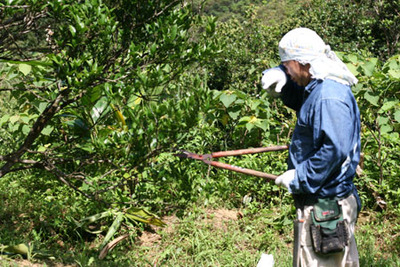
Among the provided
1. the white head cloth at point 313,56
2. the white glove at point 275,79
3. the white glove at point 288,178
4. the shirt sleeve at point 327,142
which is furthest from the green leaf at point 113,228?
the white head cloth at point 313,56

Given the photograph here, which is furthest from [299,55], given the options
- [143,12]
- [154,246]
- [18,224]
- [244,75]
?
[244,75]

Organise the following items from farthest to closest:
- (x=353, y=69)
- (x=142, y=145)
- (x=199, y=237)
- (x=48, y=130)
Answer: (x=353, y=69) → (x=199, y=237) → (x=48, y=130) → (x=142, y=145)

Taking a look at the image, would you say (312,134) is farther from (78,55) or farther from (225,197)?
(225,197)

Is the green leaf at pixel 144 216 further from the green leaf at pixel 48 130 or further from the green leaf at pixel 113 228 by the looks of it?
the green leaf at pixel 48 130

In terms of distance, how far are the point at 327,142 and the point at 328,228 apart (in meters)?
0.49

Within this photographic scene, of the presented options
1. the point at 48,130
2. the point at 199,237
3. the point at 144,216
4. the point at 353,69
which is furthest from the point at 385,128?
the point at 48,130

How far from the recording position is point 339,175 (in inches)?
99.6

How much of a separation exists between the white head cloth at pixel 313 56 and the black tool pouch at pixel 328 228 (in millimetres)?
685

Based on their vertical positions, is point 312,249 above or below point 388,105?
above

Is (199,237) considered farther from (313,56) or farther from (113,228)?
(313,56)

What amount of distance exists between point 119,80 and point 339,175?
1458 millimetres

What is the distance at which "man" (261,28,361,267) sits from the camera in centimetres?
241

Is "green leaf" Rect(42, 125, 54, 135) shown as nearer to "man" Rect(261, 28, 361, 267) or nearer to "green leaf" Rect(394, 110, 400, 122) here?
"man" Rect(261, 28, 361, 267)

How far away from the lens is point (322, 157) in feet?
7.88
